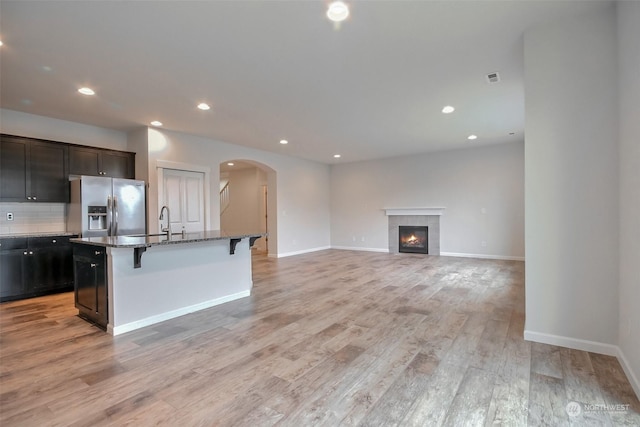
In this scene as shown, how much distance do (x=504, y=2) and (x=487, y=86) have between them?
5.57 ft

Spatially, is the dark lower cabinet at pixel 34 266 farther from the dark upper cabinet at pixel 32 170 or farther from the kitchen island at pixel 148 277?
the kitchen island at pixel 148 277

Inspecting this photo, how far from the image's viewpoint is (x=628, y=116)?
2.13 m

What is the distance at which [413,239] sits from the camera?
8.59 metres

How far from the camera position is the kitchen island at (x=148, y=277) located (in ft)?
10.1

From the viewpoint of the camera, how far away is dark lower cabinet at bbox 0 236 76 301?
4227 mm

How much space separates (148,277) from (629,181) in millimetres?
4240

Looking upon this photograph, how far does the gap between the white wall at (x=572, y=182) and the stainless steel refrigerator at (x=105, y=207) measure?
5.56 m

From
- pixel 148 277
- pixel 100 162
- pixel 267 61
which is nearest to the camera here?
pixel 267 61

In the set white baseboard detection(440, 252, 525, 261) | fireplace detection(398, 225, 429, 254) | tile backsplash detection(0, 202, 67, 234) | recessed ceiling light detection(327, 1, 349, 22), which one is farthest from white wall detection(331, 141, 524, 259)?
tile backsplash detection(0, 202, 67, 234)

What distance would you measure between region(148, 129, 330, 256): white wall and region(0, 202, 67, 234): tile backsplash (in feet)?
4.39

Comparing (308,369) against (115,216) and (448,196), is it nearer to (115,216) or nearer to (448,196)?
(115,216)

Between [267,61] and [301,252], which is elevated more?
[267,61]

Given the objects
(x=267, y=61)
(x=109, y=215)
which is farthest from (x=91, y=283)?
(x=267, y=61)

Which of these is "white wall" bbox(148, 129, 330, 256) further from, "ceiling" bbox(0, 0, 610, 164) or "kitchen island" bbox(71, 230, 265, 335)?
"kitchen island" bbox(71, 230, 265, 335)
